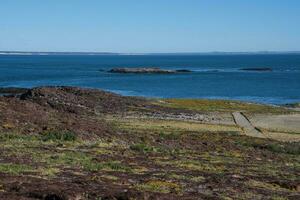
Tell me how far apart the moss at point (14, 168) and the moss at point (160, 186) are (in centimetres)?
441

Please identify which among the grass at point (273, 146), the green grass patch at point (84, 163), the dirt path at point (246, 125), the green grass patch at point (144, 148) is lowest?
the dirt path at point (246, 125)

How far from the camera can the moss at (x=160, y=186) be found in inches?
770

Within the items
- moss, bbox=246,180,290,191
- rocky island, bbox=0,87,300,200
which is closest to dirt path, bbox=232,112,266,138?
rocky island, bbox=0,87,300,200

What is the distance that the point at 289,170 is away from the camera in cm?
2786

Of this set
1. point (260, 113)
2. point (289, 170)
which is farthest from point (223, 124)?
point (289, 170)

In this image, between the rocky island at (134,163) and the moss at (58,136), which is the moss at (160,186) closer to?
the rocky island at (134,163)

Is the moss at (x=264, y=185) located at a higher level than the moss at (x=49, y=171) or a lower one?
lower

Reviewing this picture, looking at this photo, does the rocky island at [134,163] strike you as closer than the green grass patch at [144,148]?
Yes

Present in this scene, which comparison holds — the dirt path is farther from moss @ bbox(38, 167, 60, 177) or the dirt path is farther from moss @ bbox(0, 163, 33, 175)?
moss @ bbox(0, 163, 33, 175)

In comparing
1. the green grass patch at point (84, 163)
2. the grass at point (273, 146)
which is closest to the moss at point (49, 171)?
the green grass patch at point (84, 163)

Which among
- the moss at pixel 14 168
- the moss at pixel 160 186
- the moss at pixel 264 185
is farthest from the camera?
the moss at pixel 264 185

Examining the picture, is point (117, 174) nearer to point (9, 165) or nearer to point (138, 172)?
point (138, 172)

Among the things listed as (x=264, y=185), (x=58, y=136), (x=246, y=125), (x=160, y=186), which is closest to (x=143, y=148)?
(x=58, y=136)

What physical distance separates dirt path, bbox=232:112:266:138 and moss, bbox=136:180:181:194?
106 ft
